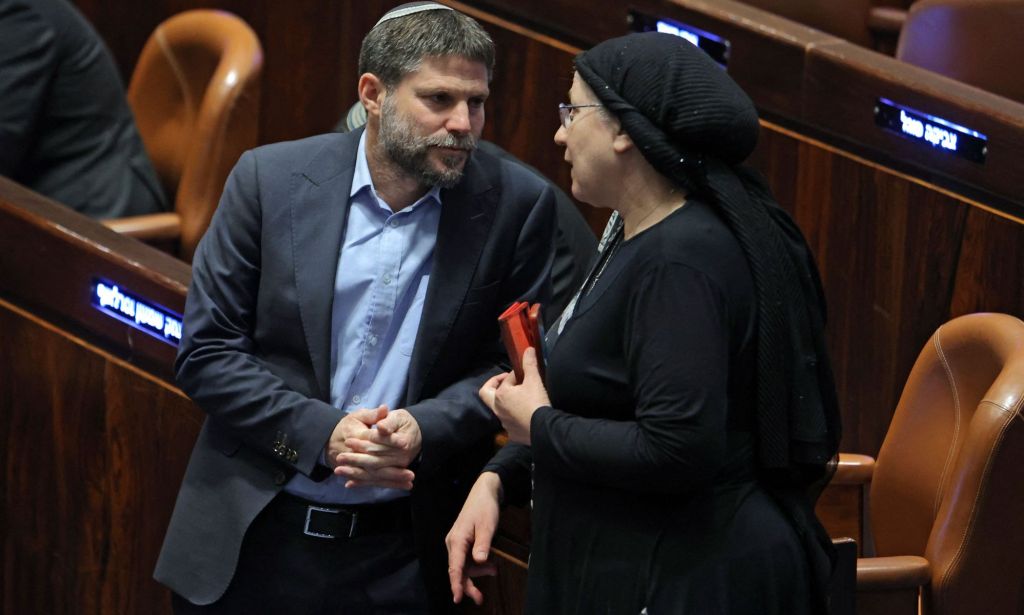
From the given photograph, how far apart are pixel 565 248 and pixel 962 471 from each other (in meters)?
0.39

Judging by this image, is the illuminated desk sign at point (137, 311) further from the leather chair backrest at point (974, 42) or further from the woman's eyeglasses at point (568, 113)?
the leather chair backrest at point (974, 42)

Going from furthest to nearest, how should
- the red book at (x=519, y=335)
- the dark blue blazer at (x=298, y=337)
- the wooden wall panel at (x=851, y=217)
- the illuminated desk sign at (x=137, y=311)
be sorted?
the wooden wall panel at (x=851, y=217) < the illuminated desk sign at (x=137, y=311) < the dark blue blazer at (x=298, y=337) < the red book at (x=519, y=335)

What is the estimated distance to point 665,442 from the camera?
880 millimetres

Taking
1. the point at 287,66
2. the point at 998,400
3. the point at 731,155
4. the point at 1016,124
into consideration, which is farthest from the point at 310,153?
the point at 287,66

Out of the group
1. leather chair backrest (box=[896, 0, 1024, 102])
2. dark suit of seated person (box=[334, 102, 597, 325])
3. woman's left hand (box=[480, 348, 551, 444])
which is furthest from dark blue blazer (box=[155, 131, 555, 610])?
leather chair backrest (box=[896, 0, 1024, 102])

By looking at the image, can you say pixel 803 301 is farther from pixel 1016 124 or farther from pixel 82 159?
pixel 82 159

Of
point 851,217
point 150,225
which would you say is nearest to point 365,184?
point 851,217

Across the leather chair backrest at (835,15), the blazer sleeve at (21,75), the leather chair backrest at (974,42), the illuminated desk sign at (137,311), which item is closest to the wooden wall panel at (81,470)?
the illuminated desk sign at (137,311)

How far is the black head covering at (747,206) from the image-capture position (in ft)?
2.96

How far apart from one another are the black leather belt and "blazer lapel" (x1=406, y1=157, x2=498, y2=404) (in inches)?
3.2

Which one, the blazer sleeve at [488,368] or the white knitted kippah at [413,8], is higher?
the white knitted kippah at [413,8]

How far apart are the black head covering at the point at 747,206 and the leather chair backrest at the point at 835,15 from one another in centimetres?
132

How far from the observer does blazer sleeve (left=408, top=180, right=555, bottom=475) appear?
43.1 inches

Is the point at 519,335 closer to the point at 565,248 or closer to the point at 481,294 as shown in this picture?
the point at 481,294
